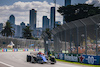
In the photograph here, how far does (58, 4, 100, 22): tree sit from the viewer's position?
6124 cm

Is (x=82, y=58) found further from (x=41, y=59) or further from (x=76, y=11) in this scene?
(x=76, y=11)

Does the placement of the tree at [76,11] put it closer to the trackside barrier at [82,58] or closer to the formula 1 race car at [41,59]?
the trackside barrier at [82,58]

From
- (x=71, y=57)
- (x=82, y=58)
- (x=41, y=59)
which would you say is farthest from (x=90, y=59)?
(x=41, y=59)

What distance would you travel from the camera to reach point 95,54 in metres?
20.0

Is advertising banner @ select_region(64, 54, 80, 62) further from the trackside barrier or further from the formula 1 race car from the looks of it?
the formula 1 race car

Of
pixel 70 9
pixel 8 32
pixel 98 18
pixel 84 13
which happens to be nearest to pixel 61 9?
pixel 70 9

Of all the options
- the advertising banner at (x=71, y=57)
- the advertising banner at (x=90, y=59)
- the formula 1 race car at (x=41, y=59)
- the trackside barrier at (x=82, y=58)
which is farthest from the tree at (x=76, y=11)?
the formula 1 race car at (x=41, y=59)

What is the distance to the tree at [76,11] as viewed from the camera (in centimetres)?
6124

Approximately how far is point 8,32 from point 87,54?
80017 mm

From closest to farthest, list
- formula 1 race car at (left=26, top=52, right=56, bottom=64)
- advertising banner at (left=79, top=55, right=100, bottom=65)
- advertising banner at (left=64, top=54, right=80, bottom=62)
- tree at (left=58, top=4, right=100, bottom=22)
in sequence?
1. advertising banner at (left=79, top=55, right=100, bottom=65)
2. formula 1 race car at (left=26, top=52, right=56, bottom=64)
3. advertising banner at (left=64, top=54, right=80, bottom=62)
4. tree at (left=58, top=4, right=100, bottom=22)

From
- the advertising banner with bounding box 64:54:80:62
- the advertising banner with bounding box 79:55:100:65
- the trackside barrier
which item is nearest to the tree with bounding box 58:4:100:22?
the trackside barrier

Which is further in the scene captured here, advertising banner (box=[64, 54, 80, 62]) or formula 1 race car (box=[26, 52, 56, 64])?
advertising banner (box=[64, 54, 80, 62])

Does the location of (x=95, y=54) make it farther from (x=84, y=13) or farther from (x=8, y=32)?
(x=8, y=32)

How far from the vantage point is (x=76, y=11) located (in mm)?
63344
